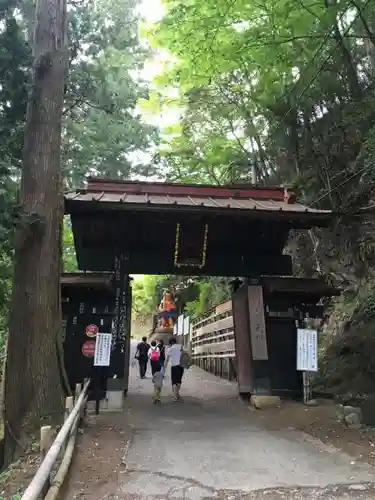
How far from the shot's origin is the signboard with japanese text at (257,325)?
10.6 metres

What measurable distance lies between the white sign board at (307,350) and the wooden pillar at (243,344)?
1236mm

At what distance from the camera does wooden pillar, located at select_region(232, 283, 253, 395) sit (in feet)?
36.5

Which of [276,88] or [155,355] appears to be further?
[155,355]

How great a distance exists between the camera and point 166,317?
94.6ft

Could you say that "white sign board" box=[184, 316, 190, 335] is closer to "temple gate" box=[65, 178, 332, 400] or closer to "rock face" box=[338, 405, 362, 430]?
"temple gate" box=[65, 178, 332, 400]

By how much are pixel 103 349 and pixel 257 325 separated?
135 inches

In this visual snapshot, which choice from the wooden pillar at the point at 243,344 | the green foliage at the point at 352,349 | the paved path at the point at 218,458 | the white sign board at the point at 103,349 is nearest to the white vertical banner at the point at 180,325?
the green foliage at the point at 352,349

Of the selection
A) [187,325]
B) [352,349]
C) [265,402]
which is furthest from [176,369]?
[187,325]

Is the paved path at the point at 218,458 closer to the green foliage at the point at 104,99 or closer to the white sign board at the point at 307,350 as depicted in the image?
the white sign board at the point at 307,350

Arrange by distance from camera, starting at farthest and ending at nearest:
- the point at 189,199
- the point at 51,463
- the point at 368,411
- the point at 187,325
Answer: the point at 187,325 < the point at 189,199 < the point at 368,411 < the point at 51,463

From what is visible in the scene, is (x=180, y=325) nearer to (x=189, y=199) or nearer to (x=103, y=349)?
(x=103, y=349)

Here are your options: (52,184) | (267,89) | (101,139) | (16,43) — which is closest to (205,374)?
(101,139)

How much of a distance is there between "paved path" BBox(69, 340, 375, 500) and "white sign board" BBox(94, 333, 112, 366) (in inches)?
48.6

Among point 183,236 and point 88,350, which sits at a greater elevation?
point 183,236
